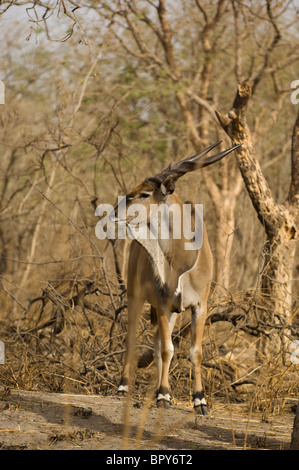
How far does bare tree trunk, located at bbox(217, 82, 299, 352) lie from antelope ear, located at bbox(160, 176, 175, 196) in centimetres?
172

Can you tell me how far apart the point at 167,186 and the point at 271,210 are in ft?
6.70

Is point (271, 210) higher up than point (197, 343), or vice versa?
point (271, 210)

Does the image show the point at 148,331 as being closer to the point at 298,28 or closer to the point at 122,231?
the point at 122,231

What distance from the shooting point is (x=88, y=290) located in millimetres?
6488

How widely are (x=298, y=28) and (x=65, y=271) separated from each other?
6467 mm

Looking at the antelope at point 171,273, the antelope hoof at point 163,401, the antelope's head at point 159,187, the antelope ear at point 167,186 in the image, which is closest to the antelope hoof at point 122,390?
the antelope at point 171,273

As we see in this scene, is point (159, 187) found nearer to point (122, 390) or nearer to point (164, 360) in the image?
point (164, 360)

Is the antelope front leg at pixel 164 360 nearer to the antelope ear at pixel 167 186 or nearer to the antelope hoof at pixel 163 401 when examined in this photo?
the antelope hoof at pixel 163 401

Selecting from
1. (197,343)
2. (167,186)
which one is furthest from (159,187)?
(197,343)

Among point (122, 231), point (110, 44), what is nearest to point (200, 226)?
Result: point (122, 231)

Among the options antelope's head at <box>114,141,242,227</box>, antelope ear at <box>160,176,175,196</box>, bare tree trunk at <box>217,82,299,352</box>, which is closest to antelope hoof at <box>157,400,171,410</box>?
antelope's head at <box>114,141,242,227</box>

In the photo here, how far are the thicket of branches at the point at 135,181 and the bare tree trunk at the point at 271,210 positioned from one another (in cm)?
1

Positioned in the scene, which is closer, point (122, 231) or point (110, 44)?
point (122, 231)

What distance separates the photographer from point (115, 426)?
4203 mm
